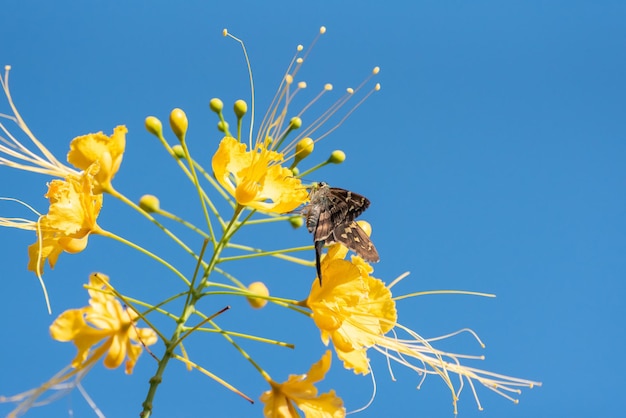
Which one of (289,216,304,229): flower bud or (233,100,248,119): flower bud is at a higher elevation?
(233,100,248,119): flower bud

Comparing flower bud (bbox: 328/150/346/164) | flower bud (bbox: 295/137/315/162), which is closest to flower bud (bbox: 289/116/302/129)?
flower bud (bbox: 295/137/315/162)

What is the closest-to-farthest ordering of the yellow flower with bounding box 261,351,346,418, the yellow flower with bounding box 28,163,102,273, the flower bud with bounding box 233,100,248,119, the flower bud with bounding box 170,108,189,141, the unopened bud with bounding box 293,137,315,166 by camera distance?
1. the yellow flower with bounding box 28,163,102,273
2. the yellow flower with bounding box 261,351,346,418
3. the flower bud with bounding box 170,108,189,141
4. the unopened bud with bounding box 293,137,315,166
5. the flower bud with bounding box 233,100,248,119

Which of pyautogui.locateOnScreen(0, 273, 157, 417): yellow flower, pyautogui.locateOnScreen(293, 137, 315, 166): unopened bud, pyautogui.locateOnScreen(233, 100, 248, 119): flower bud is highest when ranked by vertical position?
pyautogui.locateOnScreen(233, 100, 248, 119): flower bud

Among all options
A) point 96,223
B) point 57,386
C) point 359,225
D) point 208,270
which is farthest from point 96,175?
point 359,225

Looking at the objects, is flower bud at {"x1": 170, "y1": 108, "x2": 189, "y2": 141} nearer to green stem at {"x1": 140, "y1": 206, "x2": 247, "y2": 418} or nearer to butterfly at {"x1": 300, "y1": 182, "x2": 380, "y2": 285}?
green stem at {"x1": 140, "y1": 206, "x2": 247, "y2": 418}

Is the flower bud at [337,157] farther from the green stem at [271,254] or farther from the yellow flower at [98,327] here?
the yellow flower at [98,327]

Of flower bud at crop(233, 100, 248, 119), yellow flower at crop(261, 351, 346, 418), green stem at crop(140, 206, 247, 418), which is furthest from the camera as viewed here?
flower bud at crop(233, 100, 248, 119)

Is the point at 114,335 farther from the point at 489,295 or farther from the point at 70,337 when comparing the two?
the point at 489,295

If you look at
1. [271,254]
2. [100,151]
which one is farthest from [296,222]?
[100,151]

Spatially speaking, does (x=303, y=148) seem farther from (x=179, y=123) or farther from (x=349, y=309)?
(x=349, y=309)
